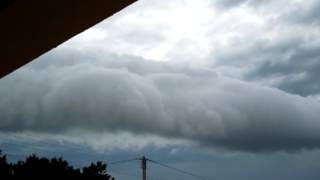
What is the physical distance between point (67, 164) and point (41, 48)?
59.0ft

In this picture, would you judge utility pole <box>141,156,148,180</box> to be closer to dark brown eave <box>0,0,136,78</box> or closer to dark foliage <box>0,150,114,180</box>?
dark foliage <box>0,150,114,180</box>

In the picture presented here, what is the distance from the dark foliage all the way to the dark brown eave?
17.2m

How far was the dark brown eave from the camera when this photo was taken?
2.24 metres

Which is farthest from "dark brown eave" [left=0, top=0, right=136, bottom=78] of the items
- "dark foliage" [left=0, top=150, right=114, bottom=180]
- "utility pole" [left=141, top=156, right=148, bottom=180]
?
"utility pole" [left=141, top=156, right=148, bottom=180]

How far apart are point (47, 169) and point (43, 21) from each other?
17.9 m

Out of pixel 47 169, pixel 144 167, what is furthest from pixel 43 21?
pixel 144 167

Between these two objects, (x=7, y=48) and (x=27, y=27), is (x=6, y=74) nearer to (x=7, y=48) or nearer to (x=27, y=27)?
(x=7, y=48)

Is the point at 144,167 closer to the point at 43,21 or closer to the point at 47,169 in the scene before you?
the point at 47,169

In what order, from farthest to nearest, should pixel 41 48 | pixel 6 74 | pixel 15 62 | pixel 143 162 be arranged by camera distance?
pixel 143 162
pixel 6 74
pixel 15 62
pixel 41 48

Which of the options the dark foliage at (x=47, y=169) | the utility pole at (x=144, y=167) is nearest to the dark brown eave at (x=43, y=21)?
the dark foliage at (x=47, y=169)

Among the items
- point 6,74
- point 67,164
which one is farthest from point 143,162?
point 6,74

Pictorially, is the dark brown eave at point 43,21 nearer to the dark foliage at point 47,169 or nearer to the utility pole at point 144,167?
the dark foliage at point 47,169

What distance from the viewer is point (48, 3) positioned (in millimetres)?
2240

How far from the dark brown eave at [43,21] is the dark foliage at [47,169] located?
17.2 m
